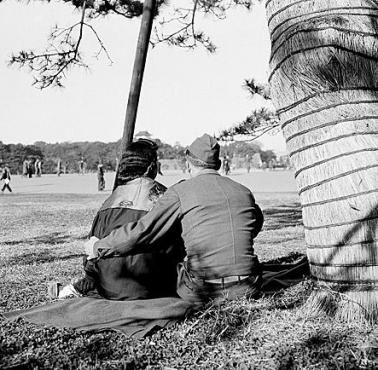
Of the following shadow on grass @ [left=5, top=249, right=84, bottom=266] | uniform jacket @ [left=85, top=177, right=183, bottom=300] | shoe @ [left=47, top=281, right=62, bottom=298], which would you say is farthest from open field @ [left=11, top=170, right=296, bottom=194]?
uniform jacket @ [left=85, top=177, right=183, bottom=300]

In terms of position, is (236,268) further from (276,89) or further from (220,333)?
(276,89)

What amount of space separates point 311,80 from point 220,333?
1.56m

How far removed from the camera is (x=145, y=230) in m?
3.41

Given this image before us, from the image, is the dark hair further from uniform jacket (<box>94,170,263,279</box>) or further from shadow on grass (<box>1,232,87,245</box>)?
shadow on grass (<box>1,232,87,245</box>)

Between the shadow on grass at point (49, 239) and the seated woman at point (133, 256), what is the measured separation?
14.4ft

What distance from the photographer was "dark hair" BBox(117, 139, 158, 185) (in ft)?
12.9

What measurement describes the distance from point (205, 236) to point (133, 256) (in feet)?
1.50

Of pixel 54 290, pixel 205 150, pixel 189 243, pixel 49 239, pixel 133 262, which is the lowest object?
pixel 49 239

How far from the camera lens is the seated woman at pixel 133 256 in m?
3.55

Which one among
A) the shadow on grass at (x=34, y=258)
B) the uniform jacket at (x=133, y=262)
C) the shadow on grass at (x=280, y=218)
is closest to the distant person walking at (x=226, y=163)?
the shadow on grass at (x=280, y=218)

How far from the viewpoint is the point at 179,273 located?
3.67 m

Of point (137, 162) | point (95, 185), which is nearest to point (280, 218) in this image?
point (137, 162)

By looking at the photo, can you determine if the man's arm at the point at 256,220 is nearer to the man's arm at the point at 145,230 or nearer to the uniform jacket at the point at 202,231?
the uniform jacket at the point at 202,231

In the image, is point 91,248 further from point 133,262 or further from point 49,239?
point 49,239
